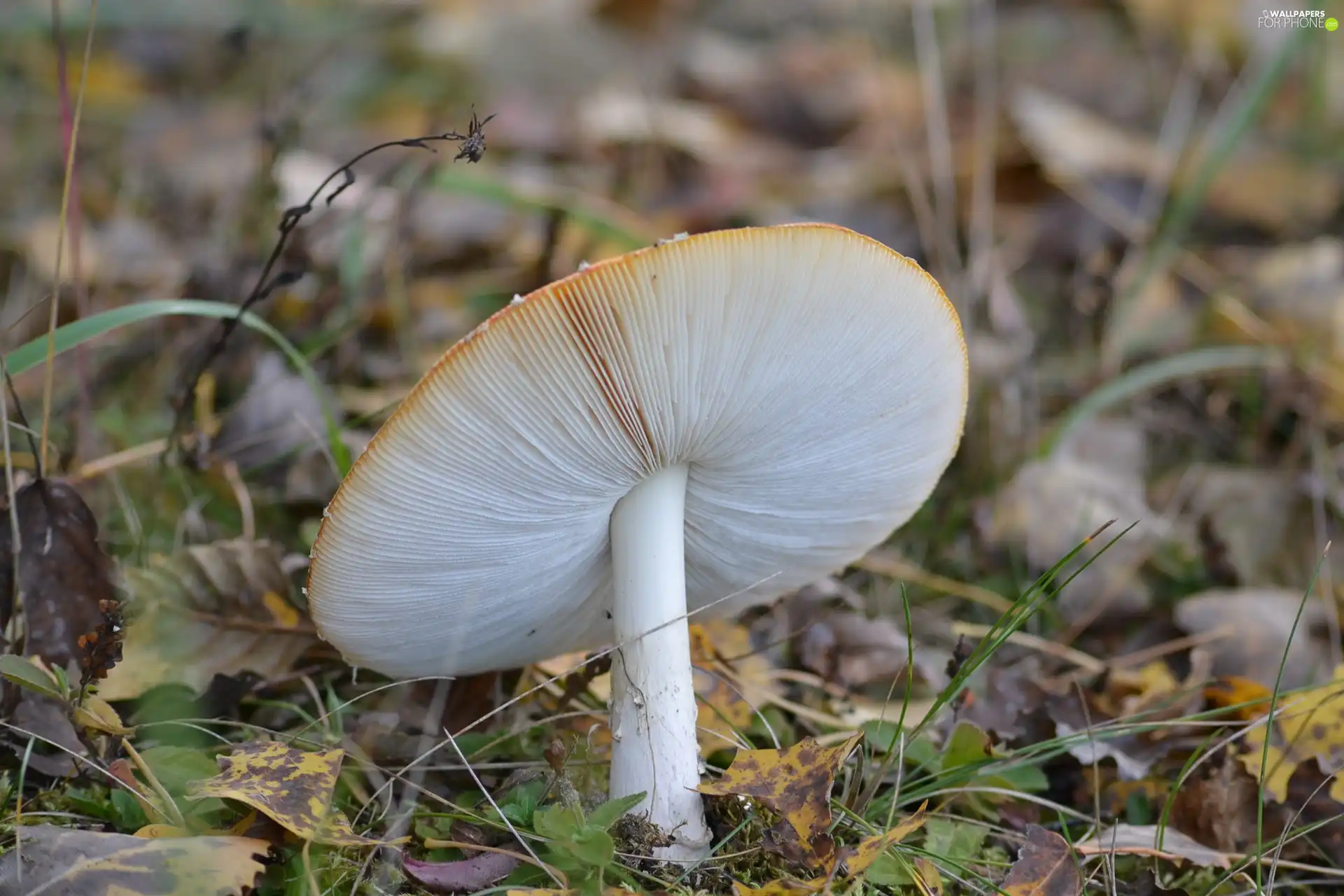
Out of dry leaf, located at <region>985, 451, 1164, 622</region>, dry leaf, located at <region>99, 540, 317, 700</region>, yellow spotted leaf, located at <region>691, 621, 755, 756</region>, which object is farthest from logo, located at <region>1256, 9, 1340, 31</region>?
dry leaf, located at <region>99, 540, 317, 700</region>

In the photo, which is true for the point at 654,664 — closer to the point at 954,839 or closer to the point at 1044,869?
the point at 954,839

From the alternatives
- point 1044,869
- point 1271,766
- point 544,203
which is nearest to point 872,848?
point 1044,869

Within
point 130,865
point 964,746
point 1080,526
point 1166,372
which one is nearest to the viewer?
point 130,865

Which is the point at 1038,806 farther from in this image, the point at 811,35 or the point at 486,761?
the point at 811,35

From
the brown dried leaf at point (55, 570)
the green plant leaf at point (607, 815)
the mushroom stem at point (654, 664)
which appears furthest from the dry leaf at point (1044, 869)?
the brown dried leaf at point (55, 570)

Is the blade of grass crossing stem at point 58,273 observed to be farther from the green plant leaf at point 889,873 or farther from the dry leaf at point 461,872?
the green plant leaf at point 889,873

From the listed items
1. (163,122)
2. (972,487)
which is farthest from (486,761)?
(163,122)
